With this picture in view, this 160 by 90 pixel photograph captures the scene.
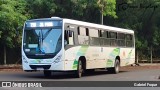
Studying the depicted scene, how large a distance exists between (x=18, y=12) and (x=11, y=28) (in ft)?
5.09

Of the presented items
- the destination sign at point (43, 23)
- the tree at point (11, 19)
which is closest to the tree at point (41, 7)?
the tree at point (11, 19)

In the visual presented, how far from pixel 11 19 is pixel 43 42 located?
1273cm

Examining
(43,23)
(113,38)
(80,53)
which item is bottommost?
(80,53)

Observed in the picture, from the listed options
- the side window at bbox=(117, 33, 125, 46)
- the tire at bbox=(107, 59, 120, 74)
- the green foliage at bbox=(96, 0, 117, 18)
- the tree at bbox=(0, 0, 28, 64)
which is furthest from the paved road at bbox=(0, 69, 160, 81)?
the green foliage at bbox=(96, 0, 117, 18)

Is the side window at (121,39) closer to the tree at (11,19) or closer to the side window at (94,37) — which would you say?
the side window at (94,37)

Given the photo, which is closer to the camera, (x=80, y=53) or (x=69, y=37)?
(x=69, y=37)

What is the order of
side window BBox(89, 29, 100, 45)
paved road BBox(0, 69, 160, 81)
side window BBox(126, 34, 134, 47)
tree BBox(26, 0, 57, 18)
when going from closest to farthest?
paved road BBox(0, 69, 160, 81) → side window BBox(89, 29, 100, 45) → side window BBox(126, 34, 134, 47) → tree BBox(26, 0, 57, 18)

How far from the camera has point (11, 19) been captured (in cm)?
3447

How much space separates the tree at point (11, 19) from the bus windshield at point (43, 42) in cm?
1186

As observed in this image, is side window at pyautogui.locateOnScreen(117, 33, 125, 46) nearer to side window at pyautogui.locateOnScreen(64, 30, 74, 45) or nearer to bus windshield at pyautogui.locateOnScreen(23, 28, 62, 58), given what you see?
side window at pyautogui.locateOnScreen(64, 30, 74, 45)

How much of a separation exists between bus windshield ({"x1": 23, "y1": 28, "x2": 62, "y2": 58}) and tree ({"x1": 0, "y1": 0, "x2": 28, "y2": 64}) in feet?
38.9

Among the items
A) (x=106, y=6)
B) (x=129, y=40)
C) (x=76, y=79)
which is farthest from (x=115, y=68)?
(x=106, y=6)

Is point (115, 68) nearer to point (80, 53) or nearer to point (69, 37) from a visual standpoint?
point (80, 53)

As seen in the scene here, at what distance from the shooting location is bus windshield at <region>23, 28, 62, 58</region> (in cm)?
2222
